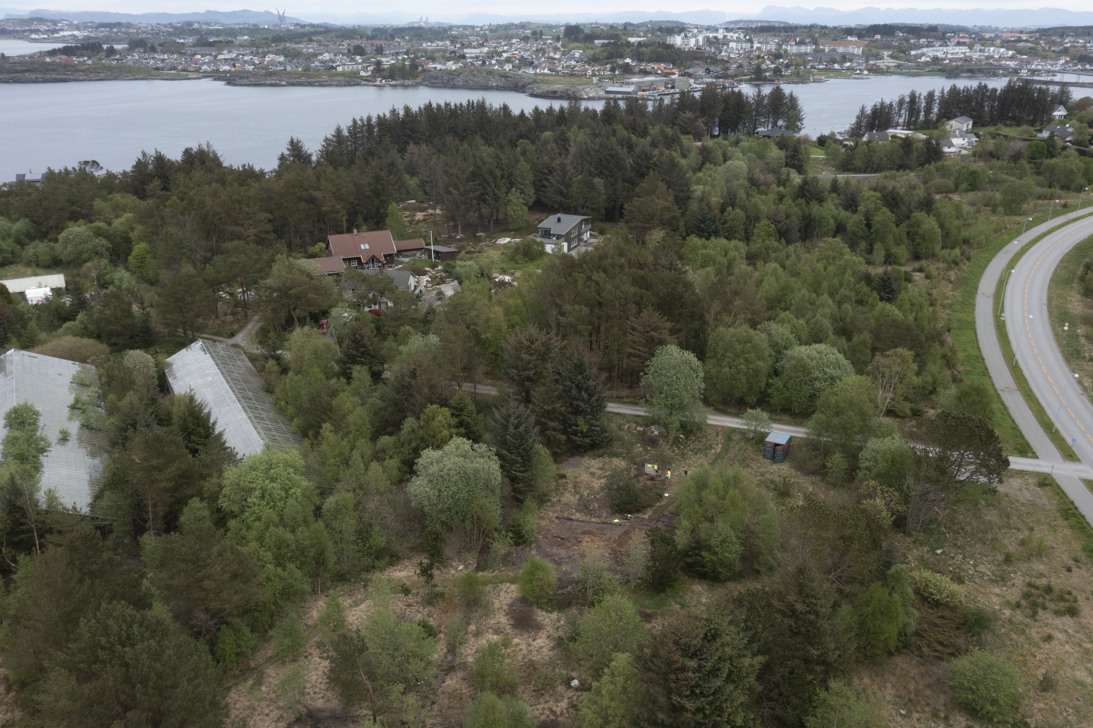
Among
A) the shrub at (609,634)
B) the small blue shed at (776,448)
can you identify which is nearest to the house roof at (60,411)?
the shrub at (609,634)

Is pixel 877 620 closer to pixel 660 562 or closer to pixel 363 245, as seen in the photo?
pixel 660 562

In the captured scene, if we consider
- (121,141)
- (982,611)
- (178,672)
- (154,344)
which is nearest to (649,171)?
(154,344)

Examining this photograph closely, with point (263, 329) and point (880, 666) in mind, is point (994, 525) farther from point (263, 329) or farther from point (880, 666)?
point (263, 329)

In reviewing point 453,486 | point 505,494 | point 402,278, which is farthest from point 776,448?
point 402,278

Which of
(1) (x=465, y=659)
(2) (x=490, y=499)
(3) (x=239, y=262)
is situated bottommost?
(1) (x=465, y=659)

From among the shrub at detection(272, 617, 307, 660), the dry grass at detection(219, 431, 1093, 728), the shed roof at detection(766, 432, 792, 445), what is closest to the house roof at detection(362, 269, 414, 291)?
the dry grass at detection(219, 431, 1093, 728)
